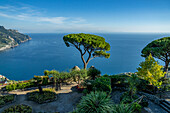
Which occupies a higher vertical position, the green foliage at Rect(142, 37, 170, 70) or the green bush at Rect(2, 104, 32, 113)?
the green foliage at Rect(142, 37, 170, 70)

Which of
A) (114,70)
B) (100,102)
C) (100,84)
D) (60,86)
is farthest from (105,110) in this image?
(114,70)

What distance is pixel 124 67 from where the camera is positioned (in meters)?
69.7

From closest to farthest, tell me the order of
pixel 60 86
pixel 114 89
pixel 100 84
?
pixel 100 84 < pixel 114 89 < pixel 60 86

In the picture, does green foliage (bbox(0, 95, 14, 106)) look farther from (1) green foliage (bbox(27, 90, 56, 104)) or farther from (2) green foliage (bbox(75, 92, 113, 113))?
(2) green foliage (bbox(75, 92, 113, 113))

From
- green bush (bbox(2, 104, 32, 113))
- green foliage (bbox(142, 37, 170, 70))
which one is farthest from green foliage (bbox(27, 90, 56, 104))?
green foliage (bbox(142, 37, 170, 70))

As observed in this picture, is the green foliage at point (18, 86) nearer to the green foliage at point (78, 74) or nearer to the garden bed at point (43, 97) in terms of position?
the garden bed at point (43, 97)

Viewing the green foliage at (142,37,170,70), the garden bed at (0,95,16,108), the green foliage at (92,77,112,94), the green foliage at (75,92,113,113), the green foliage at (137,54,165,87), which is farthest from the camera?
the green foliage at (142,37,170,70)

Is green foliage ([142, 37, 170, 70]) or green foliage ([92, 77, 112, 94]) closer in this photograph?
green foliage ([92, 77, 112, 94])

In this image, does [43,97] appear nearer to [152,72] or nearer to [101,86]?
[101,86]

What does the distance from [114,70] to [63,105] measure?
56435mm

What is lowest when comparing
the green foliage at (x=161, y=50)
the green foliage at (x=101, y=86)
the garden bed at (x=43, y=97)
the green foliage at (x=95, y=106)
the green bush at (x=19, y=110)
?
the garden bed at (x=43, y=97)

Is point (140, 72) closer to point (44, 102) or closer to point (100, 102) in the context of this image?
point (100, 102)

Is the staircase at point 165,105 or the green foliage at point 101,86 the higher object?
the green foliage at point 101,86

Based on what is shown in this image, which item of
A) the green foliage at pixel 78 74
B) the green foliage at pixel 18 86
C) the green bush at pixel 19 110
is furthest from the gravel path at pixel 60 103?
the green foliage at pixel 78 74
